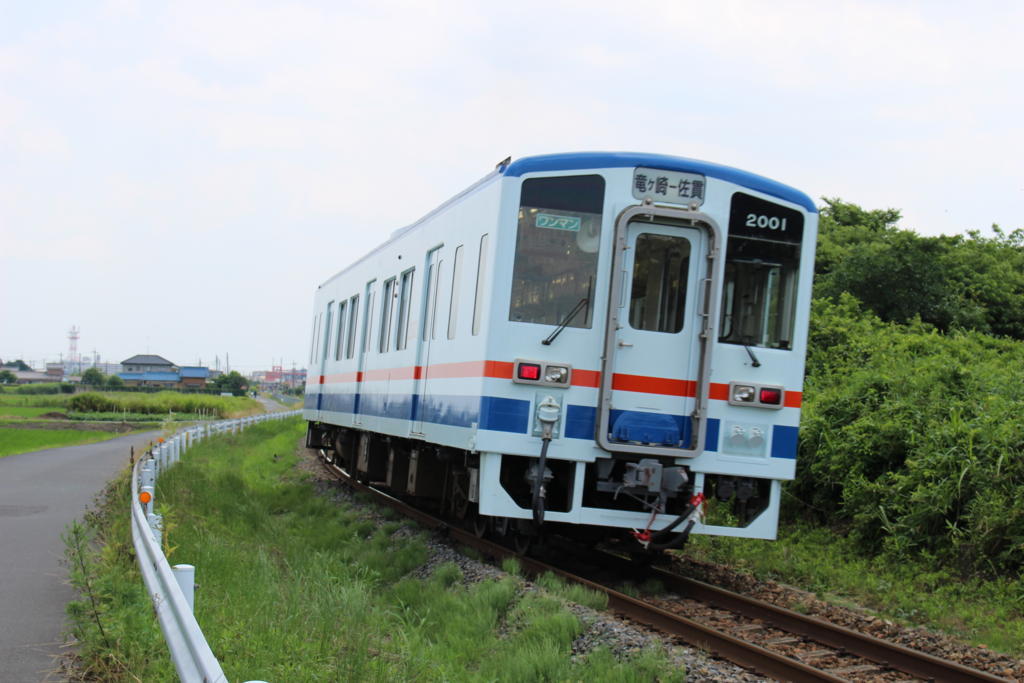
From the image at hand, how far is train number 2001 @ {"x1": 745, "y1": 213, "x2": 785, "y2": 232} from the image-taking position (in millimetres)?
8773

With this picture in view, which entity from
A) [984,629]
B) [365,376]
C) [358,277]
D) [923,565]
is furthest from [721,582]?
[358,277]

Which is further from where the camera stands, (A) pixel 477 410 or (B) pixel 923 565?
(B) pixel 923 565

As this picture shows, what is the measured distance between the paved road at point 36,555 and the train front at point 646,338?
3.30 m

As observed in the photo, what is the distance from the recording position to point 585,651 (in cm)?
662

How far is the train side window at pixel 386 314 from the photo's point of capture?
1278cm

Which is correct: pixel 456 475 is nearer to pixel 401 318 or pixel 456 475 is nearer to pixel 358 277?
pixel 401 318

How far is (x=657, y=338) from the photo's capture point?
8547 millimetres

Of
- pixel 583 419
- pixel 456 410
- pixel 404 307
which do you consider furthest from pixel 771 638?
pixel 404 307

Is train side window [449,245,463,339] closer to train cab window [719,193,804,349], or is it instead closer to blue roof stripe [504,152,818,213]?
blue roof stripe [504,152,818,213]

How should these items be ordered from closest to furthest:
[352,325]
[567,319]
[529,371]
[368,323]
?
[529,371]
[567,319]
[368,323]
[352,325]

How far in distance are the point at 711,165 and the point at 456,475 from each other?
4041mm

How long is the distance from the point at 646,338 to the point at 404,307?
4.16 m

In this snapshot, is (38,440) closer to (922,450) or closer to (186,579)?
(922,450)

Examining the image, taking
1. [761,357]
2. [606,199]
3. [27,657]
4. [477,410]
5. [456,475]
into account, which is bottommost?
[27,657]
